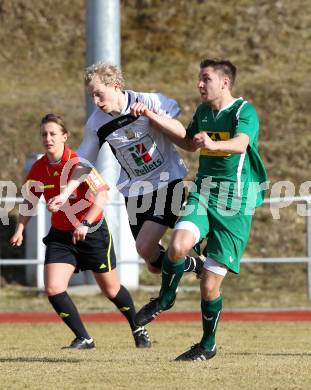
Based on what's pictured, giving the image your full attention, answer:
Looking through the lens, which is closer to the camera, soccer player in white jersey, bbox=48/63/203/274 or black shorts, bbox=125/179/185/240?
soccer player in white jersey, bbox=48/63/203/274

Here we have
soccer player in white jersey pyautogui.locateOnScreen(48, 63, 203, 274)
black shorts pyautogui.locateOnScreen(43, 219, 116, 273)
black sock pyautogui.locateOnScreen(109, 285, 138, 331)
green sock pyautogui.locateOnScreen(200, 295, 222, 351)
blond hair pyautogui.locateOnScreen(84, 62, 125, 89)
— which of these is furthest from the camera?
black sock pyautogui.locateOnScreen(109, 285, 138, 331)

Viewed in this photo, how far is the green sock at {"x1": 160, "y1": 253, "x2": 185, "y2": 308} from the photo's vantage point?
24.4 ft

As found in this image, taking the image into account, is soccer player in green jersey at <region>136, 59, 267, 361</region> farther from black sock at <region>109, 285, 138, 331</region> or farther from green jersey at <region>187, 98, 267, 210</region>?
black sock at <region>109, 285, 138, 331</region>

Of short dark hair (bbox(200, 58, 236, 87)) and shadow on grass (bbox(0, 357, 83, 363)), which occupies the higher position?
short dark hair (bbox(200, 58, 236, 87))

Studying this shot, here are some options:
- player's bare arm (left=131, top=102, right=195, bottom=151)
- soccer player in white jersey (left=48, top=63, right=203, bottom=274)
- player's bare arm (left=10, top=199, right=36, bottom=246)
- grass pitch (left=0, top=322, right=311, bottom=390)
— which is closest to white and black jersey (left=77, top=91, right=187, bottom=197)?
soccer player in white jersey (left=48, top=63, right=203, bottom=274)

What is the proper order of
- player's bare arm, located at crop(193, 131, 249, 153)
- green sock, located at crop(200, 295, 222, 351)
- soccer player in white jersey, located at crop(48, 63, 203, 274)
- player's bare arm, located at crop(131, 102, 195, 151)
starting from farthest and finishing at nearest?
soccer player in white jersey, located at crop(48, 63, 203, 274), player's bare arm, located at crop(131, 102, 195, 151), green sock, located at crop(200, 295, 222, 351), player's bare arm, located at crop(193, 131, 249, 153)

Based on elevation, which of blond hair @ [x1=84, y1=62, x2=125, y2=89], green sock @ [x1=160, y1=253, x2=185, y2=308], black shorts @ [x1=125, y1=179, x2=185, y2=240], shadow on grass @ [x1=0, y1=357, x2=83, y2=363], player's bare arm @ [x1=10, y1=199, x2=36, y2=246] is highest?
blond hair @ [x1=84, y1=62, x2=125, y2=89]

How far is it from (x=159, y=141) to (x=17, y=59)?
17.5 m

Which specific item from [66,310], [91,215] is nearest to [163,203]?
[91,215]

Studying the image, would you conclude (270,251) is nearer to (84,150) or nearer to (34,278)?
(34,278)

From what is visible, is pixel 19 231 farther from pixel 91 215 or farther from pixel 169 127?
pixel 169 127

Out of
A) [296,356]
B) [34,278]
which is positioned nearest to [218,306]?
[296,356]

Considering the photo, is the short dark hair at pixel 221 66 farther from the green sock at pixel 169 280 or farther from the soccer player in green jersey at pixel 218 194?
the green sock at pixel 169 280

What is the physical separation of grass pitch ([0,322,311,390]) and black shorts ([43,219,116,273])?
69cm
